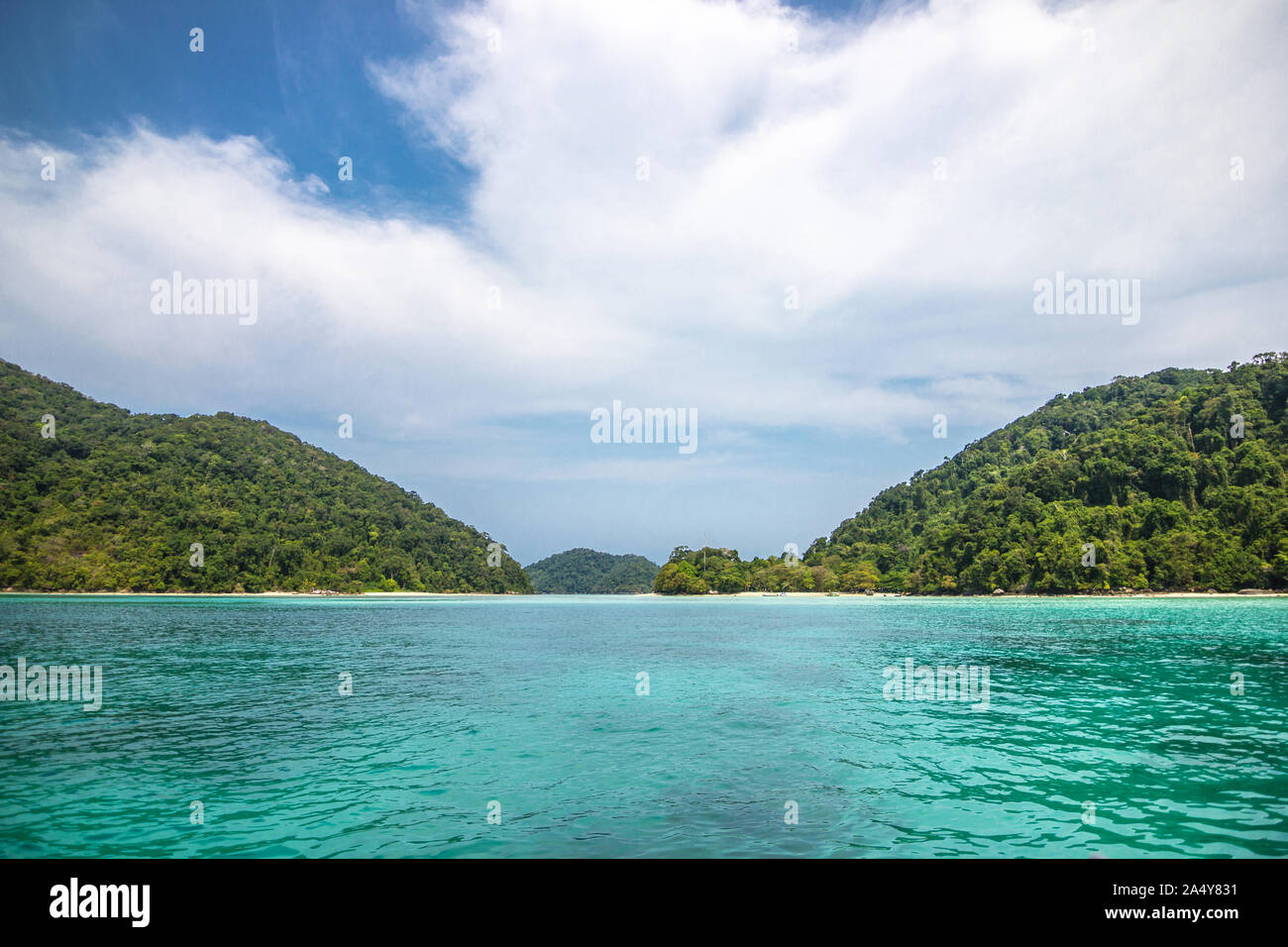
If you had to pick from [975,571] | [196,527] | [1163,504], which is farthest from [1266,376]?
[196,527]

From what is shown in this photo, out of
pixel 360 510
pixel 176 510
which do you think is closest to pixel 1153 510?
pixel 360 510

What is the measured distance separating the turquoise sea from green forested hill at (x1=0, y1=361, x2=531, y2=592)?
10538 cm

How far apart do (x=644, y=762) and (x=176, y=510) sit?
146 meters

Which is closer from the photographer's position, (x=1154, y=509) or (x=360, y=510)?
(x=1154, y=509)

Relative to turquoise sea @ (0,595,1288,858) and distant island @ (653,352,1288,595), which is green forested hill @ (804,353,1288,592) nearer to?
distant island @ (653,352,1288,595)

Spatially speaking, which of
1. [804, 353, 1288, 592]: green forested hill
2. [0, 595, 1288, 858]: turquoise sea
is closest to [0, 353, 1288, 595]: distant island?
[804, 353, 1288, 592]: green forested hill

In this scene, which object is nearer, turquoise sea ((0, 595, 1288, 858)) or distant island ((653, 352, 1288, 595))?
turquoise sea ((0, 595, 1288, 858))

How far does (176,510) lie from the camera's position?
13025 cm

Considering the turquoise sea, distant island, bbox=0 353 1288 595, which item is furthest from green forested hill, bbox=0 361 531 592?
the turquoise sea

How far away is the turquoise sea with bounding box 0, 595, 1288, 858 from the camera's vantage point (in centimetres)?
1034

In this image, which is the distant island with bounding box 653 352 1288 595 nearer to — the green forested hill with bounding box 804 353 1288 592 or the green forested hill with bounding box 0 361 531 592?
the green forested hill with bounding box 804 353 1288 592

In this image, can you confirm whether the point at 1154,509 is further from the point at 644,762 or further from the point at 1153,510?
the point at 644,762
